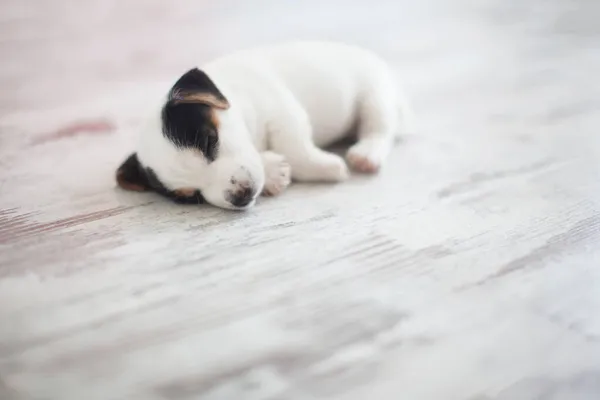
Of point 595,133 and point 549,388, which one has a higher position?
point 595,133

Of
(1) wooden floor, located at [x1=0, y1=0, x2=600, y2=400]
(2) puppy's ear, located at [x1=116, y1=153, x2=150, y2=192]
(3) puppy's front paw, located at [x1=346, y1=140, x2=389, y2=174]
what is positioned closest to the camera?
(1) wooden floor, located at [x1=0, y1=0, x2=600, y2=400]

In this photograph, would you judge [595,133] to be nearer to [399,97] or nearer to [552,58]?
[399,97]

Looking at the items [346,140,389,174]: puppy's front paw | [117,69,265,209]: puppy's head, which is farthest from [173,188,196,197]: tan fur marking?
→ [346,140,389,174]: puppy's front paw

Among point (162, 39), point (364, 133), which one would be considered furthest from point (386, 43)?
point (364, 133)

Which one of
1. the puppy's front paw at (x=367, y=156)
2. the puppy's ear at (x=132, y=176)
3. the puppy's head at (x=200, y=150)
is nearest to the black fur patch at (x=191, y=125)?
the puppy's head at (x=200, y=150)

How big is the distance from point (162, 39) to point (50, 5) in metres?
0.58

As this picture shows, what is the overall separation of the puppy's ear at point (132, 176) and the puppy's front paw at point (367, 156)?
40 cm

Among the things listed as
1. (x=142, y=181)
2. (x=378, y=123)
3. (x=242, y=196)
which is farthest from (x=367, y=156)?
(x=142, y=181)

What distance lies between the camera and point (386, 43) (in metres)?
2.33

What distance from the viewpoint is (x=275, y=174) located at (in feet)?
4.38

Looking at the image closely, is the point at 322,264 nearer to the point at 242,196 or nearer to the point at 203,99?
the point at 242,196

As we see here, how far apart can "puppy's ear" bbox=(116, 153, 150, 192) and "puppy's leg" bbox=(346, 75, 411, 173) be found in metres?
0.41

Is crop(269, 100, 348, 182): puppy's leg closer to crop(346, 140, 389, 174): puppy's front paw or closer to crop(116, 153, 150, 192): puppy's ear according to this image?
crop(346, 140, 389, 174): puppy's front paw

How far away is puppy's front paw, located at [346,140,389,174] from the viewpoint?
144 cm
